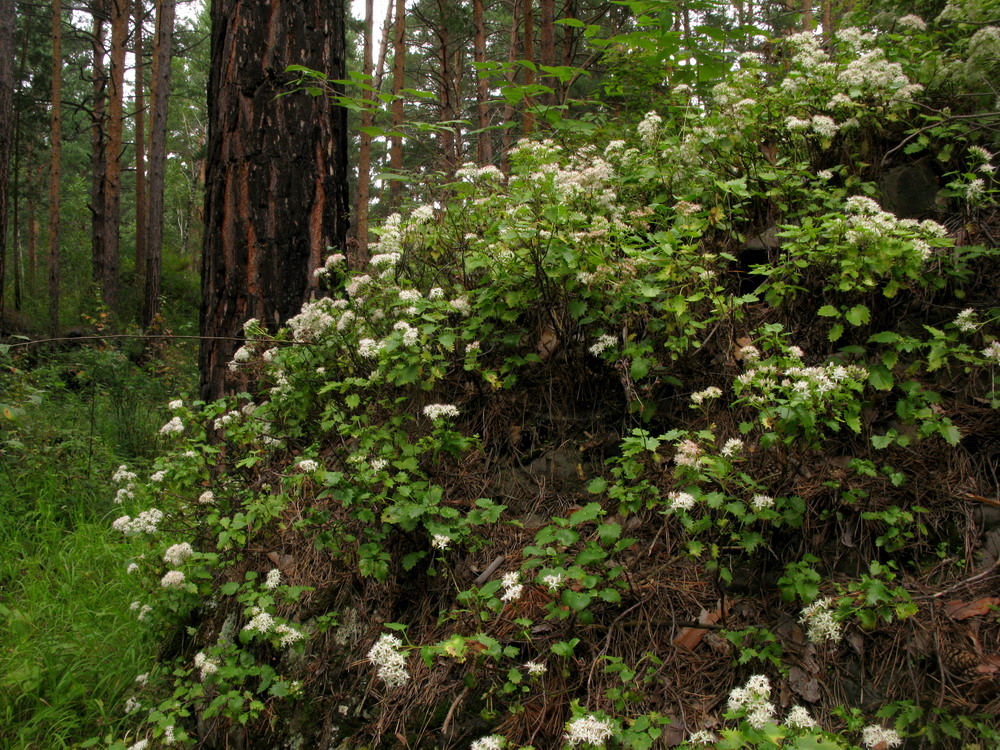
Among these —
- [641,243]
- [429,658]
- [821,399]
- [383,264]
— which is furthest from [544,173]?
[429,658]

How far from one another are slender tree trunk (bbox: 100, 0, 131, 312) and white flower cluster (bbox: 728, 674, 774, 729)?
1512cm

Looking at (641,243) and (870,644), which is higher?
(641,243)

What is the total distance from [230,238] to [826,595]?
12.7 feet

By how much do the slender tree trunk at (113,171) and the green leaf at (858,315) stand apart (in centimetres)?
1491

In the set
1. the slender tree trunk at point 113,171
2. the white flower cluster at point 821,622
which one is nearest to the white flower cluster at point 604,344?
the white flower cluster at point 821,622

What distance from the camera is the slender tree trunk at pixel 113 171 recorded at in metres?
14.0

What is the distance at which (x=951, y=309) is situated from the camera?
2734 mm

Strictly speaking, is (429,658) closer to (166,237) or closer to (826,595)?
(826,595)

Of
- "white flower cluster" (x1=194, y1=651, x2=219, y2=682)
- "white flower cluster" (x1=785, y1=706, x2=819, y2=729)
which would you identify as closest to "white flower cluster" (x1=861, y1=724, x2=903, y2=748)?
"white flower cluster" (x1=785, y1=706, x2=819, y2=729)

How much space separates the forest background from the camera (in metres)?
2.08

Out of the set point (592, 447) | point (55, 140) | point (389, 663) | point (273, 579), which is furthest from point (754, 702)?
point (55, 140)

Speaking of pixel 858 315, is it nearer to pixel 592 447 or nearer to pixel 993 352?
pixel 993 352

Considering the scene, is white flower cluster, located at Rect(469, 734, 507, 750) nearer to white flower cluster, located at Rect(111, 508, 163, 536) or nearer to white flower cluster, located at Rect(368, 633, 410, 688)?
white flower cluster, located at Rect(368, 633, 410, 688)

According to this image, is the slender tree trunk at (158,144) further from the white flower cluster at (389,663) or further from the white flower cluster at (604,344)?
the white flower cluster at (389,663)
